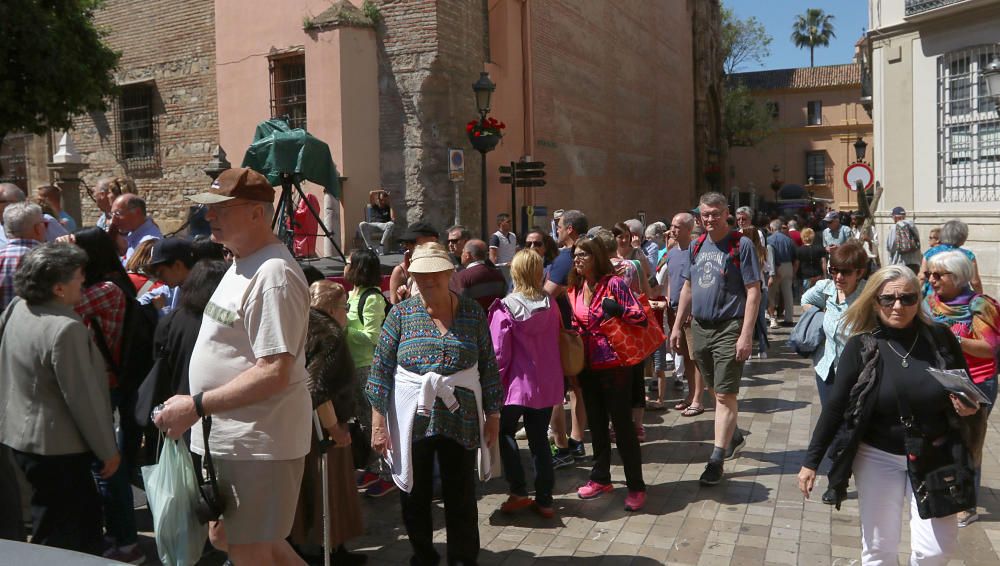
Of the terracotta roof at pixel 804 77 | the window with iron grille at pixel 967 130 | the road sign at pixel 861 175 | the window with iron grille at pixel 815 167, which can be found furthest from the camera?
the window with iron grille at pixel 815 167

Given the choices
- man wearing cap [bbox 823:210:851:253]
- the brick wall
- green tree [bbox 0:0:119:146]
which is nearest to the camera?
man wearing cap [bbox 823:210:851:253]

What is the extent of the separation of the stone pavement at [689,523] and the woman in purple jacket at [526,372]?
25 cm

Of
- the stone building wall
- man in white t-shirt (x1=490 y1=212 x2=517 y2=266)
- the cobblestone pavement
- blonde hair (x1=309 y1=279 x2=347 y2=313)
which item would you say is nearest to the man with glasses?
blonde hair (x1=309 y1=279 x2=347 y2=313)

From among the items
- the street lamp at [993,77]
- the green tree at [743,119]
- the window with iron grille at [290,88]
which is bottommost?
the street lamp at [993,77]

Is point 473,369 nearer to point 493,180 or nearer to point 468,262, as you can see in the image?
point 468,262

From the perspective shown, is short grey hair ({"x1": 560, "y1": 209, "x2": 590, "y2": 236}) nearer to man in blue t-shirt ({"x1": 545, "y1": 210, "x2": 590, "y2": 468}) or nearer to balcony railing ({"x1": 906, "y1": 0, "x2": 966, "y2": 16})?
man in blue t-shirt ({"x1": 545, "y1": 210, "x2": 590, "y2": 468})

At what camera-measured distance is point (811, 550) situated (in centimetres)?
484

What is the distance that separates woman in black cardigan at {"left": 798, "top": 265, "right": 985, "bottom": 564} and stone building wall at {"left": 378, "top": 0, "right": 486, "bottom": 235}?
1302 cm

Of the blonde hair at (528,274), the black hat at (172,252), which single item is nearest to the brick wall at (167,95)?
the black hat at (172,252)

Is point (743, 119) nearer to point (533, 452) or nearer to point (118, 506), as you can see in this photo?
point (533, 452)

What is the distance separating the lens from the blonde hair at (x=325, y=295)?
15.5 feet

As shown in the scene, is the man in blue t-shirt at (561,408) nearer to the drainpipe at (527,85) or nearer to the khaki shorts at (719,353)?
the khaki shorts at (719,353)

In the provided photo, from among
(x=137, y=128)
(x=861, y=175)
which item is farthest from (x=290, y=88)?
(x=861, y=175)

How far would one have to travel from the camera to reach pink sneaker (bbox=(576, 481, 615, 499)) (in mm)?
5770
